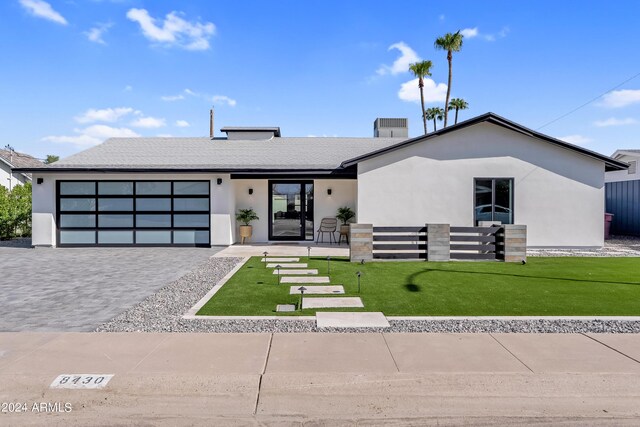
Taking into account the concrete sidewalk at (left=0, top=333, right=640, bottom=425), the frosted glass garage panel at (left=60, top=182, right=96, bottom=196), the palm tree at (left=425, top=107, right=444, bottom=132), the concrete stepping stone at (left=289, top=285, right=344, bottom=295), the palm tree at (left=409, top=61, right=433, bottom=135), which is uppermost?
the palm tree at (left=409, top=61, right=433, bottom=135)

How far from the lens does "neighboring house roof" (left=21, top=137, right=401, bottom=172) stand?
1377 centimetres

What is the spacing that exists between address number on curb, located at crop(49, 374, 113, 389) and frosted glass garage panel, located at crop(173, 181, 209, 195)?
11.1 m

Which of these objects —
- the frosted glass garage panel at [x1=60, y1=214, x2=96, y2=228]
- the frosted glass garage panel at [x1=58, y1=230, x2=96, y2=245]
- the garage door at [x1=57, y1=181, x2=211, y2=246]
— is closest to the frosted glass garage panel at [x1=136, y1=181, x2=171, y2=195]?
the garage door at [x1=57, y1=181, x2=211, y2=246]

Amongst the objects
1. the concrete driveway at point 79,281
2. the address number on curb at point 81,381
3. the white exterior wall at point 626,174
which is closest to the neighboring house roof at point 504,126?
the concrete driveway at point 79,281

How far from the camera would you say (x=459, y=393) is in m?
3.28

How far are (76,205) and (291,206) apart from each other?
8051mm

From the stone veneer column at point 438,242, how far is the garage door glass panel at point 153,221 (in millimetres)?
9448

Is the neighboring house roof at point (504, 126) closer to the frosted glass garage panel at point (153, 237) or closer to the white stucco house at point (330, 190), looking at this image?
the white stucco house at point (330, 190)

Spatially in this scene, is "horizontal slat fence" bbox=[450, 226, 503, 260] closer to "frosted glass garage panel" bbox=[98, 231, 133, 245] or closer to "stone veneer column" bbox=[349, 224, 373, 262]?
"stone veneer column" bbox=[349, 224, 373, 262]

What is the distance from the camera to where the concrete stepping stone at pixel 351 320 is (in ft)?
16.3

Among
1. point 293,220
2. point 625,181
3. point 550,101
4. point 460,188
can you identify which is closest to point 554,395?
point 460,188

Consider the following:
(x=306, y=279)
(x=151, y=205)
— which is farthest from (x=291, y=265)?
(x=151, y=205)

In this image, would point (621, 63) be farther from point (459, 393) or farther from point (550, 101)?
point (459, 393)

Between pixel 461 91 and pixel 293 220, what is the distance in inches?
1055
